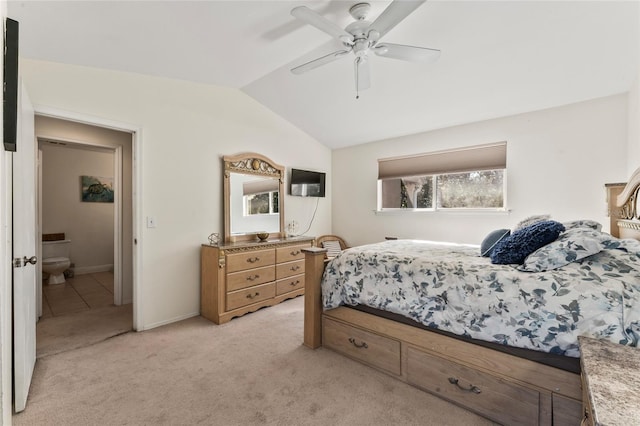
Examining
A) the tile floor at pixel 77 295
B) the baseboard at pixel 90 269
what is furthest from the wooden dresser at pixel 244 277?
the baseboard at pixel 90 269

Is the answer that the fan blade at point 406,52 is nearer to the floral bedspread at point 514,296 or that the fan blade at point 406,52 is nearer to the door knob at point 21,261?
the floral bedspread at point 514,296

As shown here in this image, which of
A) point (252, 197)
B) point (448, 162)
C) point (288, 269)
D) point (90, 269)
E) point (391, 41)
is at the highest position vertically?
point (391, 41)

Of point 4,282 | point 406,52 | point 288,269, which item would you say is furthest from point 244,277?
point 406,52

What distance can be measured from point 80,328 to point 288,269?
2228mm

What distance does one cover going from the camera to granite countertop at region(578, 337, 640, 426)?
734 millimetres

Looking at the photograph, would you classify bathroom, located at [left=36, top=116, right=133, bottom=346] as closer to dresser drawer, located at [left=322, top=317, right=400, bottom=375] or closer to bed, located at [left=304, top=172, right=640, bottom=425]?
dresser drawer, located at [left=322, top=317, right=400, bottom=375]

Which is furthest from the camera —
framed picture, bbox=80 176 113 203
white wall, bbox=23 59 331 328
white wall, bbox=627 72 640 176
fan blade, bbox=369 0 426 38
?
framed picture, bbox=80 176 113 203

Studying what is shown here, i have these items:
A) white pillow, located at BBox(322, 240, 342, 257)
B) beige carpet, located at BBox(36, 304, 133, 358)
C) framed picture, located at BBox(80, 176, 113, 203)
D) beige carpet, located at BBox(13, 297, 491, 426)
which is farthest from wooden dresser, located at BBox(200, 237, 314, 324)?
framed picture, located at BBox(80, 176, 113, 203)

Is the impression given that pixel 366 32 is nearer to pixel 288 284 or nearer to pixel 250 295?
pixel 250 295

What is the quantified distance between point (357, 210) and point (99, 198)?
5.02 metres

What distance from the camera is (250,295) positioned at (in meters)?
3.32

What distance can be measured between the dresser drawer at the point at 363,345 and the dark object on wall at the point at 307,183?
2350mm

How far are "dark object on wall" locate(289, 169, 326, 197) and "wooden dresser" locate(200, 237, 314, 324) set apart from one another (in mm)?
933

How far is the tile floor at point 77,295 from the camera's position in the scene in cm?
351
